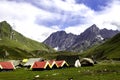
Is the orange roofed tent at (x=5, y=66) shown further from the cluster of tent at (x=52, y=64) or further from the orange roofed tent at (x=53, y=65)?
the orange roofed tent at (x=53, y=65)

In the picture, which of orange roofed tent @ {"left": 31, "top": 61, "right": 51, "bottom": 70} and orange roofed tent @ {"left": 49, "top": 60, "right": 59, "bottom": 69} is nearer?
orange roofed tent @ {"left": 31, "top": 61, "right": 51, "bottom": 70}

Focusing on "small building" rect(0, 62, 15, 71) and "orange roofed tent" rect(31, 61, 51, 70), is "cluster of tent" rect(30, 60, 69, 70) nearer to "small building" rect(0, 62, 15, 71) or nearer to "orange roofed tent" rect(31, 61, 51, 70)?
"orange roofed tent" rect(31, 61, 51, 70)

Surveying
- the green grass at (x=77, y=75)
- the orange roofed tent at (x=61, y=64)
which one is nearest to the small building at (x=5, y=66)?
the orange roofed tent at (x=61, y=64)

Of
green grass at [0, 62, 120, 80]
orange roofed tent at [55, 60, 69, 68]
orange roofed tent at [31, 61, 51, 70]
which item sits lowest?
green grass at [0, 62, 120, 80]

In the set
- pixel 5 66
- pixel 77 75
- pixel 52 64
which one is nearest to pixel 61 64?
pixel 52 64

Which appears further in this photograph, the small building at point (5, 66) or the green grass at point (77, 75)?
the small building at point (5, 66)

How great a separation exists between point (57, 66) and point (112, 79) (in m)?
71.0

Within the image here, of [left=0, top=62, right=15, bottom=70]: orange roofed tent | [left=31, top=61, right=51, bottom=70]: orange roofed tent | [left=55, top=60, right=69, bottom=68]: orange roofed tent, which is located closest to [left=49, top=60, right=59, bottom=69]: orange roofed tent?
[left=31, top=61, right=51, bottom=70]: orange roofed tent

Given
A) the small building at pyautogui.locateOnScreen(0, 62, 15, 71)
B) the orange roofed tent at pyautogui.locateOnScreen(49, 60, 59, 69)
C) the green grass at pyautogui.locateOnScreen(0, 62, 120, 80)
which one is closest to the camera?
the green grass at pyautogui.locateOnScreen(0, 62, 120, 80)

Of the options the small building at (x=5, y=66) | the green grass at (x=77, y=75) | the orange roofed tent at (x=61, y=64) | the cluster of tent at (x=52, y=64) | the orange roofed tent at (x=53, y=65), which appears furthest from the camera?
the orange roofed tent at (x=61, y=64)

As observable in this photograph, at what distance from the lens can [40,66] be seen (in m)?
126

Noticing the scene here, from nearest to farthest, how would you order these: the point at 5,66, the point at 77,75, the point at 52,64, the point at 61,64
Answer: the point at 77,75, the point at 52,64, the point at 5,66, the point at 61,64

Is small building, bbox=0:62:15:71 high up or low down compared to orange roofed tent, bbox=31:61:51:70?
up

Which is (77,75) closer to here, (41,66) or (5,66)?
(41,66)
